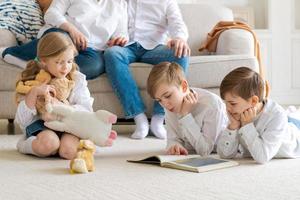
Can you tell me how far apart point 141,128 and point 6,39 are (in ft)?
3.15

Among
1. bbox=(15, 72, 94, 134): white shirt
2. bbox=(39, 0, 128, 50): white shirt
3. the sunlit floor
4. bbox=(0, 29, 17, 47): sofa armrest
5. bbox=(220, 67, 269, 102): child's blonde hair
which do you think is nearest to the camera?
bbox=(220, 67, 269, 102): child's blonde hair

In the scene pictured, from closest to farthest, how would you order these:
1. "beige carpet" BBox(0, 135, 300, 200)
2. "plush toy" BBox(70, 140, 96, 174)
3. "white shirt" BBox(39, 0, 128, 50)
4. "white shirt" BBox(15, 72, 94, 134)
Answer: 1. "beige carpet" BBox(0, 135, 300, 200)
2. "plush toy" BBox(70, 140, 96, 174)
3. "white shirt" BBox(15, 72, 94, 134)
4. "white shirt" BBox(39, 0, 128, 50)

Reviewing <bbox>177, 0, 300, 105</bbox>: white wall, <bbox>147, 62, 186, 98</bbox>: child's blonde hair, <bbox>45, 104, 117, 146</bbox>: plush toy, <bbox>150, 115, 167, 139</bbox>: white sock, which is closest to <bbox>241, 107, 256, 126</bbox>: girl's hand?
<bbox>147, 62, 186, 98</bbox>: child's blonde hair

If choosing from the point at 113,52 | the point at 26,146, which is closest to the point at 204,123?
the point at 26,146

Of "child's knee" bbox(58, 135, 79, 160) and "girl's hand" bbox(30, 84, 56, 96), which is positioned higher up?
"girl's hand" bbox(30, 84, 56, 96)

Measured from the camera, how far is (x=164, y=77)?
2117mm

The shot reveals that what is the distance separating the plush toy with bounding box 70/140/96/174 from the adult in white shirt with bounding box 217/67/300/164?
1.53 feet

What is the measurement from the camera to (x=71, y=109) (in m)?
2.26

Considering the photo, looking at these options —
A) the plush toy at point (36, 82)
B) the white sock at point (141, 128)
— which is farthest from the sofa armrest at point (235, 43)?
the plush toy at point (36, 82)

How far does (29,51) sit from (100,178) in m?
1.36

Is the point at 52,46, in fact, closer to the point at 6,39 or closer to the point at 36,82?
the point at 36,82

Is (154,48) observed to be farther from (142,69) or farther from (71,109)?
(71,109)

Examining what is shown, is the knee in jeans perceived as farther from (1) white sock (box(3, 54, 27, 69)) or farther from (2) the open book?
(2) the open book

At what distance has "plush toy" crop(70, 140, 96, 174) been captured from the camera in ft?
6.32
